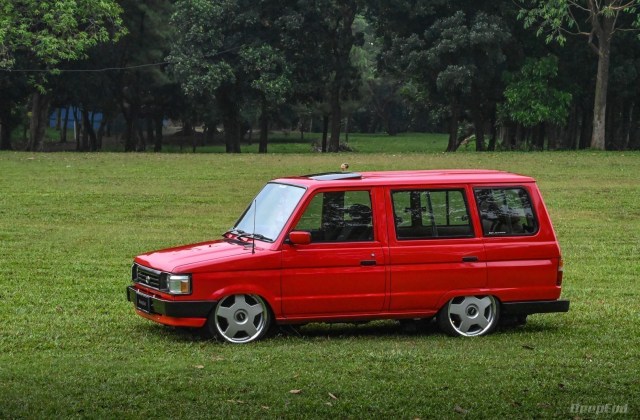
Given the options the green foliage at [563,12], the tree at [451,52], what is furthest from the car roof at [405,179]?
the tree at [451,52]

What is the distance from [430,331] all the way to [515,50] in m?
46.1

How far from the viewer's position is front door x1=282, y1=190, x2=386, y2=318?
11727mm

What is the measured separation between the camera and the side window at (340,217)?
11.9 m

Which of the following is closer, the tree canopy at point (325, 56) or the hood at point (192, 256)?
the hood at point (192, 256)

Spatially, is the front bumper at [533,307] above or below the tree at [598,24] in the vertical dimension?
below

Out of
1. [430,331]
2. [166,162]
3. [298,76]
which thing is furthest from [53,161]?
[430,331]

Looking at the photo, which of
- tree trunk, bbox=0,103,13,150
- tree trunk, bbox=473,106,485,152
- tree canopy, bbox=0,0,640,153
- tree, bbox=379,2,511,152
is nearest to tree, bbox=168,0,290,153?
tree canopy, bbox=0,0,640,153

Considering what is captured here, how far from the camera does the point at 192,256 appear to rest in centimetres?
1173

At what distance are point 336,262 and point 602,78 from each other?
42370 millimetres

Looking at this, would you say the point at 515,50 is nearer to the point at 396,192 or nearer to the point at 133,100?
the point at 133,100

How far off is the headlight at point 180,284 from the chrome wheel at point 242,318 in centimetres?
37

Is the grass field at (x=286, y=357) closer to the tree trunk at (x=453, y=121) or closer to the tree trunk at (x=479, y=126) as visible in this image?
the tree trunk at (x=453, y=121)

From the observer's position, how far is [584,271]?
18.6 meters

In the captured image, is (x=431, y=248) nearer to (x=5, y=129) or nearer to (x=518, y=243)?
(x=518, y=243)
